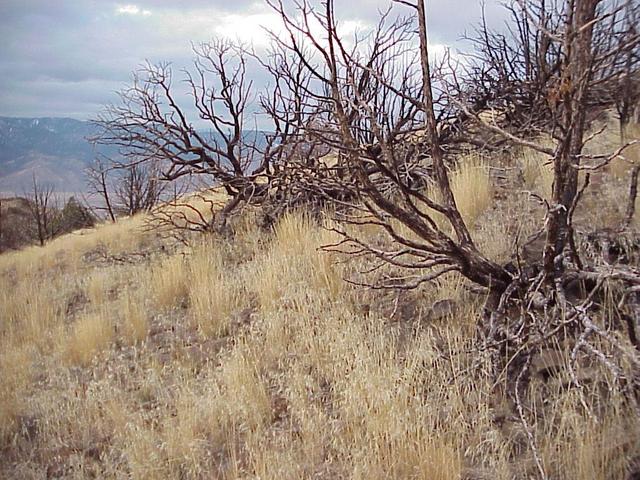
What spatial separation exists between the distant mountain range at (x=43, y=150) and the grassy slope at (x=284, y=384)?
5.92 feet

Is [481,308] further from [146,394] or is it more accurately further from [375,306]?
[146,394]

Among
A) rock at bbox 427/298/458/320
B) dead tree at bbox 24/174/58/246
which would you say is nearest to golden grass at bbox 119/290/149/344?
rock at bbox 427/298/458/320

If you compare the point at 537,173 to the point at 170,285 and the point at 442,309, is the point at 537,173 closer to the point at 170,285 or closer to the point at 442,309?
the point at 442,309

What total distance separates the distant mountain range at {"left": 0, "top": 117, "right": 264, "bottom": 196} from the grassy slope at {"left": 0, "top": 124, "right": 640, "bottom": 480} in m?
1.81

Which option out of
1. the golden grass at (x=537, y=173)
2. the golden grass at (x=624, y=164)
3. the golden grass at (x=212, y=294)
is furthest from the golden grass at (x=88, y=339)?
the golden grass at (x=624, y=164)

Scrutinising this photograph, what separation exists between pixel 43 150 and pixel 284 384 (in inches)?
309

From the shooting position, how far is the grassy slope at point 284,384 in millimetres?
2475

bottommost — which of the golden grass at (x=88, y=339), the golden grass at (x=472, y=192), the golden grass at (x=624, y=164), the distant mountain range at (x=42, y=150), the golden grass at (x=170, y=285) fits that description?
the golden grass at (x=88, y=339)

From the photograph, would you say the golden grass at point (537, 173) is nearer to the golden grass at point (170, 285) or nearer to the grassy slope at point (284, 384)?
the grassy slope at point (284, 384)

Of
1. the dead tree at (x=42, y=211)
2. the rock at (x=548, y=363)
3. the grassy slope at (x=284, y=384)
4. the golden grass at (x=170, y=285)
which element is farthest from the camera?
the dead tree at (x=42, y=211)

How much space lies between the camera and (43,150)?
9.31 meters

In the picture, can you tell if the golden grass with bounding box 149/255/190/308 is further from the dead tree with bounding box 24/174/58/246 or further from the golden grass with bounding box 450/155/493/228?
the dead tree with bounding box 24/174/58/246

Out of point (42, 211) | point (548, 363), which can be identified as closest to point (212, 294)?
point (548, 363)

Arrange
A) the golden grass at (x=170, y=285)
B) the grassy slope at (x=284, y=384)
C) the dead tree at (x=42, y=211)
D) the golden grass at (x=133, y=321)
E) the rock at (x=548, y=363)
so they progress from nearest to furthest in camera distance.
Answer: the grassy slope at (x=284, y=384)
the rock at (x=548, y=363)
the golden grass at (x=133, y=321)
the golden grass at (x=170, y=285)
the dead tree at (x=42, y=211)
